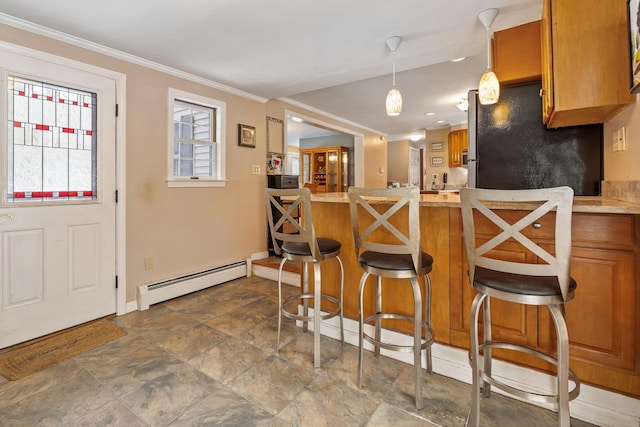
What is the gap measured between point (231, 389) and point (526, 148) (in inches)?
106

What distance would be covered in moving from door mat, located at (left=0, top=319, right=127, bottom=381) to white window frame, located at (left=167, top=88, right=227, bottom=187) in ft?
4.69

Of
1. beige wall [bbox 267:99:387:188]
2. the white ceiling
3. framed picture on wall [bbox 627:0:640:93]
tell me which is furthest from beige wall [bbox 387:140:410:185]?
framed picture on wall [bbox 627:0:640:93]

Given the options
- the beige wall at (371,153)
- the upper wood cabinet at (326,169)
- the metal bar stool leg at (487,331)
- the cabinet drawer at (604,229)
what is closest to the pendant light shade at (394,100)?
the cabinet drawer at (604,229)

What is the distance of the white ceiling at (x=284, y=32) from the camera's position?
2.08m

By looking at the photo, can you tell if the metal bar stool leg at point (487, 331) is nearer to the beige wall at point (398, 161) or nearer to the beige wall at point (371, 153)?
the beige wall at point (371, 153)

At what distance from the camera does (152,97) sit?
2982 mm

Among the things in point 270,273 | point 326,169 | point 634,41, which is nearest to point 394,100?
point 634,41

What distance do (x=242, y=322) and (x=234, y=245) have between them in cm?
142

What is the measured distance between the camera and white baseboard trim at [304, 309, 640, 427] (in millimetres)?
1395

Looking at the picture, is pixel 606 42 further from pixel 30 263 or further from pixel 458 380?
pixel 30 263

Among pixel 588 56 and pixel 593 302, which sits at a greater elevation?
pixel 588 56

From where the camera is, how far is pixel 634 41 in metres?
1.32

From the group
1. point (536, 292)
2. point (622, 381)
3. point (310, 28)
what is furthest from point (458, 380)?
point (310, 28)

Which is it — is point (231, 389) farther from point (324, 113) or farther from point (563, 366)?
point (324, 113)
